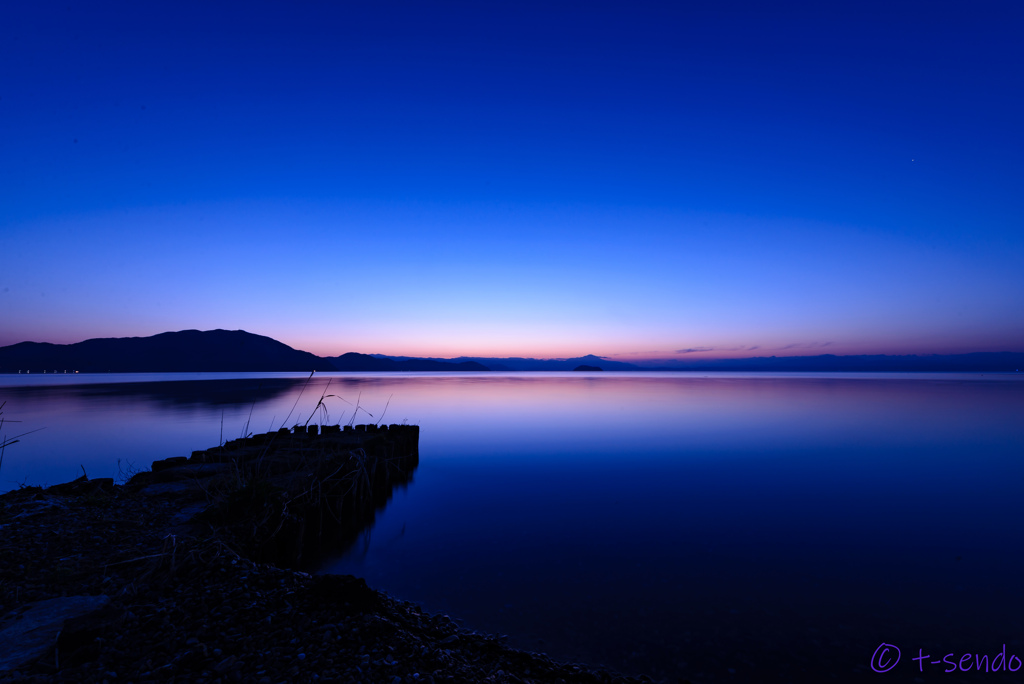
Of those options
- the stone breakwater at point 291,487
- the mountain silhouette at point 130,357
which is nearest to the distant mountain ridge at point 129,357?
the mountain silhouette at point 130,357

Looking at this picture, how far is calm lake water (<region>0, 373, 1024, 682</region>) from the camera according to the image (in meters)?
5.42

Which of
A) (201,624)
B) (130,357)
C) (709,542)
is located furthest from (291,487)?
(130,357)

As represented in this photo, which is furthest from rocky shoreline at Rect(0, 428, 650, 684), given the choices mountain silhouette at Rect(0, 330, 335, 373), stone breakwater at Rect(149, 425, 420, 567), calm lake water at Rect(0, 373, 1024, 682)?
mountain silhouette at Rect(0, 330, 335, 373)

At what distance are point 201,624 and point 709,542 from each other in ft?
26.0

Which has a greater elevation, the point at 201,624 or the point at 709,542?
the point at 201,624

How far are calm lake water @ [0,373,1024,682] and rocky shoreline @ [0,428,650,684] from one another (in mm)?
1278

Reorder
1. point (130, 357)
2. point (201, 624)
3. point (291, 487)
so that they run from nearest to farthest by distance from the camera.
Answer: point (201, 624), point (291, 487), point (130, 357)

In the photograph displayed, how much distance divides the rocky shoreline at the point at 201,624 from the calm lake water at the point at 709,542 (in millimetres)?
1278

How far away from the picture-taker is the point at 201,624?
4.43 meters

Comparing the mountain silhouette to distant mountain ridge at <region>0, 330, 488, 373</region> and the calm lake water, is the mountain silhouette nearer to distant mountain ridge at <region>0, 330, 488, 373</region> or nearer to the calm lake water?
distant mountain ridge at <region>0, 330, 488, 373</region>

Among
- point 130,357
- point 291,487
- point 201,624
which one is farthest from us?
point 130,357

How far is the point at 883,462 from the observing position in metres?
15.0

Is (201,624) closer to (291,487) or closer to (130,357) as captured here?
(291,487)

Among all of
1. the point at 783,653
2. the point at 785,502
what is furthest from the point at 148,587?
the point at 785,502
